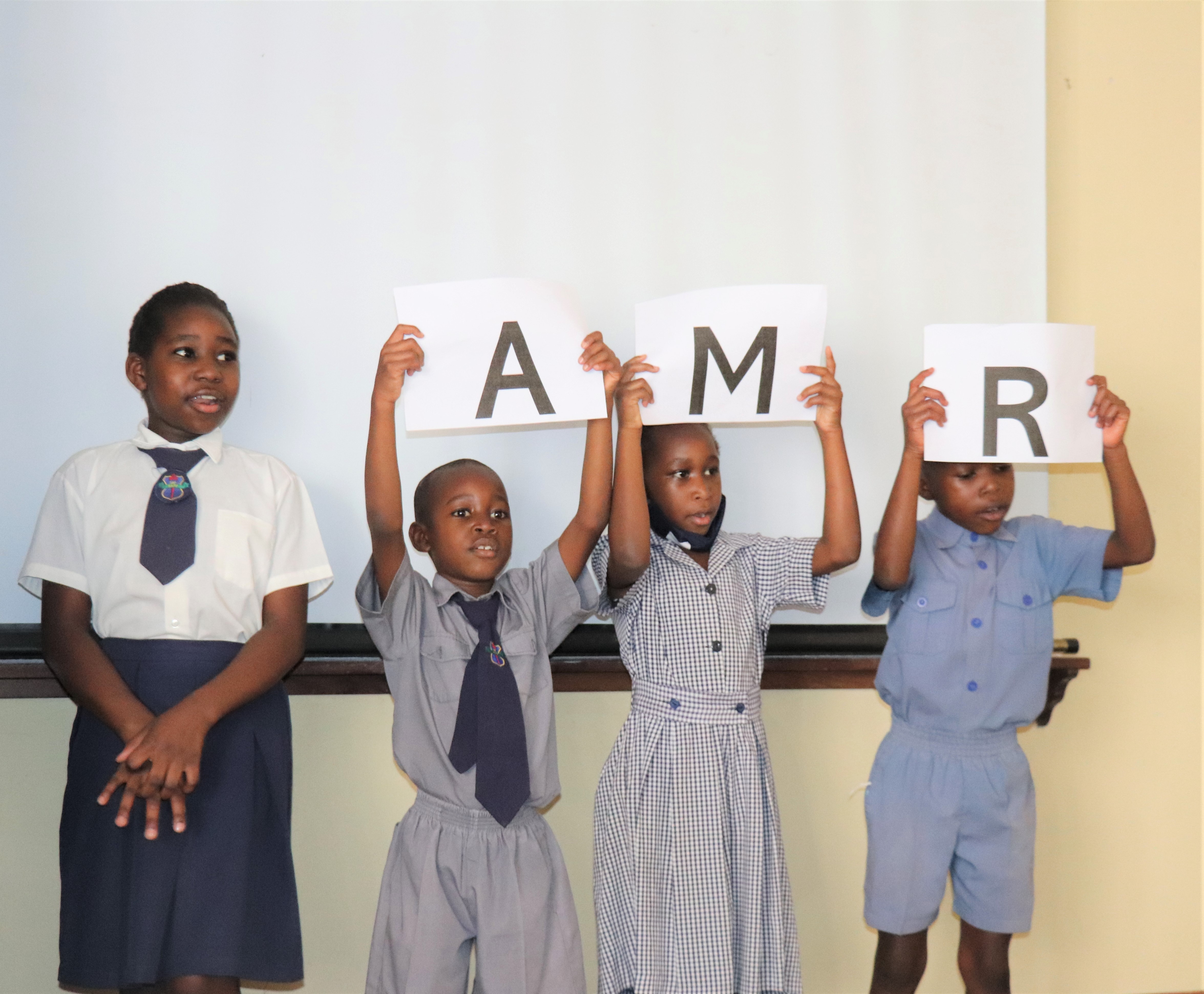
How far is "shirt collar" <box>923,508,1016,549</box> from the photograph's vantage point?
2168 millimetres

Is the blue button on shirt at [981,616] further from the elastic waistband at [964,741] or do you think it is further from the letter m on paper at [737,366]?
the letter m on paper at [737,366]

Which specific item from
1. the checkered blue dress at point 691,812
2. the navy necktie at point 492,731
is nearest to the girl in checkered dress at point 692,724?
the checkered blue dress at point 691,812

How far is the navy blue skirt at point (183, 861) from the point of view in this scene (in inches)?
71.1

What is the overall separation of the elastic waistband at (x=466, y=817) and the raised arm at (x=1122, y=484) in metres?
1.29

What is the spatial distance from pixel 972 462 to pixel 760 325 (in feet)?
1.72

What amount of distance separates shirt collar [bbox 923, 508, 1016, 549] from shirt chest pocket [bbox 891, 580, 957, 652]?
0.08 m

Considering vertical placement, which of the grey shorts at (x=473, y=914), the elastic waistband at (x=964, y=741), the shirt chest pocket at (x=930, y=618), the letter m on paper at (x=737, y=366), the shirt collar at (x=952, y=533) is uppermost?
the letter m on paper at (x=737, y=366)

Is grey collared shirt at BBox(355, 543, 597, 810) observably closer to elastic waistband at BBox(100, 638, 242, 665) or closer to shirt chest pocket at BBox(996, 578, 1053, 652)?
elastic waistband at BBox(100, 638, 242, 665)

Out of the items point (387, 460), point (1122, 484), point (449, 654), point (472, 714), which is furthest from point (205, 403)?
point (1122, 484)

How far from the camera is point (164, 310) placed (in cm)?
207

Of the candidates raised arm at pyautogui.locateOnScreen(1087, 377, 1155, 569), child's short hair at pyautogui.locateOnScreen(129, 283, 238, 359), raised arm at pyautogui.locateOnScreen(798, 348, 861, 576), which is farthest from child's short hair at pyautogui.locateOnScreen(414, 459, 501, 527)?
raised arm at pyautogui.locateOnScreen(1087, 377, 1155, 569)

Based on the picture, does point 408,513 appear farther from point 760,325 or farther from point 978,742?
point 978,742

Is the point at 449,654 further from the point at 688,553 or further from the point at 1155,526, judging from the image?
the point at 1155,526

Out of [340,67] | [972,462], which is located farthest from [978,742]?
[340,67]
